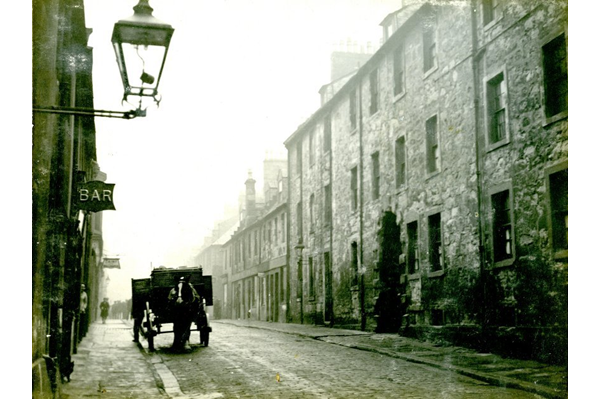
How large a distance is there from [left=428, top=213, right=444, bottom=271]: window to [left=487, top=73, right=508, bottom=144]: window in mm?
3302

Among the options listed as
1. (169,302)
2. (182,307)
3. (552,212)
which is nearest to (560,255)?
(552,212)

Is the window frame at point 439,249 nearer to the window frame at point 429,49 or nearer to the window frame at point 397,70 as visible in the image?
the window frame at point 429,49

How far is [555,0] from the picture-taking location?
41.2ft

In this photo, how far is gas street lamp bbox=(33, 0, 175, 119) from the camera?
6.52 meters

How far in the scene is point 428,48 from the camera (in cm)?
1788

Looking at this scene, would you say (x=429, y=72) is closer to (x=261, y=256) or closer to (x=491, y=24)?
(x=491, y=24)

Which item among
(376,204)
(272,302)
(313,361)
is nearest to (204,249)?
(272,302)

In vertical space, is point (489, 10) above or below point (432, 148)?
above

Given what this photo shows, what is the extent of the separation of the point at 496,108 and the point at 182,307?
7.84m

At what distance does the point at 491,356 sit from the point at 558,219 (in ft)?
9.89

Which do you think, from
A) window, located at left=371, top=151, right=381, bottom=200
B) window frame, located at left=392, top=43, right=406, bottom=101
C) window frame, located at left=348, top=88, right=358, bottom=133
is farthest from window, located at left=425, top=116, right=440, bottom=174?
window frame, located at left=348, top=88, right=358, bottom=133
